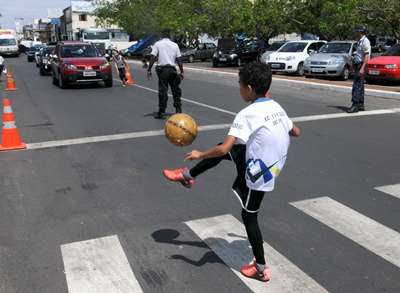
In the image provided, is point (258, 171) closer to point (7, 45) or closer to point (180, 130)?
point (180, 130)

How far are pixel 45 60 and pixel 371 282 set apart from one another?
2379cm

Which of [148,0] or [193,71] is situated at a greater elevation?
[148,0]

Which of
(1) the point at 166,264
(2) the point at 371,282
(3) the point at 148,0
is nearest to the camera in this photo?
(2) the point at 371,282

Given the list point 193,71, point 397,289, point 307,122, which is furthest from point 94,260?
point 193,71

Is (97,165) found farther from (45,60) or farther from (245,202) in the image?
(45,60)

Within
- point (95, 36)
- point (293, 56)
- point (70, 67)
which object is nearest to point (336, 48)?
point (293, 56)

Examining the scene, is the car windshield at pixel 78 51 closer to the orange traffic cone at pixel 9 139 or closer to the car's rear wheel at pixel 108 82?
the car's rear wheel at pixel 108 82

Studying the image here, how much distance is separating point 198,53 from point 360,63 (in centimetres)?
3076

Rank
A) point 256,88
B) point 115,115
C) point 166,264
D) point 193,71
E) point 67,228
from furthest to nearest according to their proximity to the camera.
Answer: point 193,71 < point 115,115 < point 67,228 < point 166,264 < point 256,88

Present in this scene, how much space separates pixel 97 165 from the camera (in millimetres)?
6875

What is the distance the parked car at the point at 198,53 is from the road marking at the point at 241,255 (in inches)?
1412

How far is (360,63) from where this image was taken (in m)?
11.1

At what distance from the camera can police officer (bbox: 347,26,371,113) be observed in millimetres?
11055

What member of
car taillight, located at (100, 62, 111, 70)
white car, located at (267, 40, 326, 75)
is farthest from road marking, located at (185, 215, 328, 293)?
white car, located at (267, 40, 326, 75)
